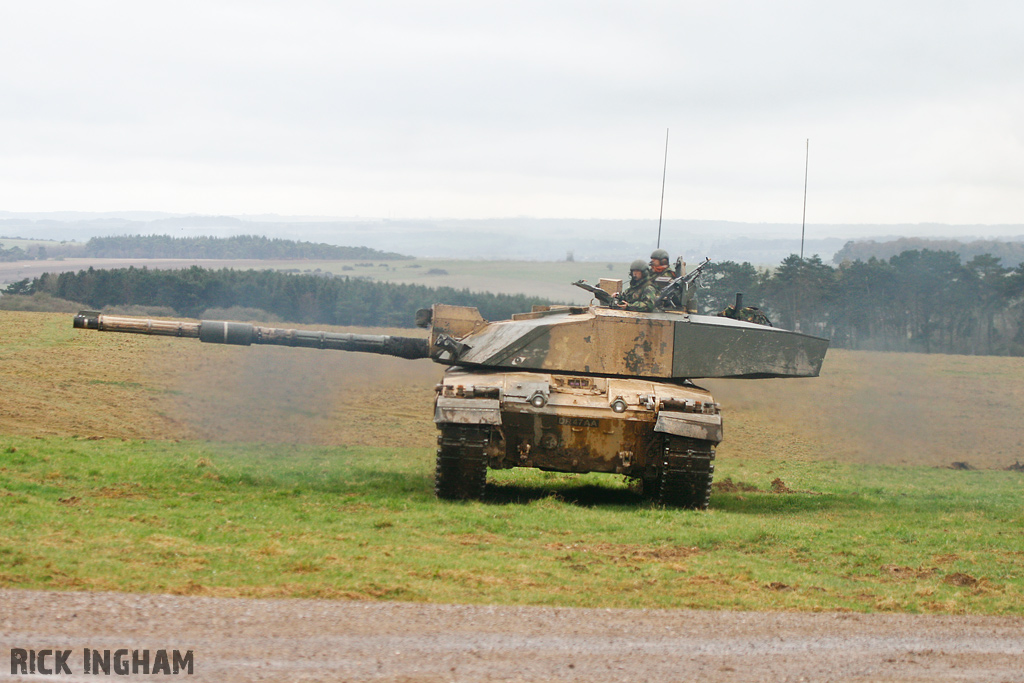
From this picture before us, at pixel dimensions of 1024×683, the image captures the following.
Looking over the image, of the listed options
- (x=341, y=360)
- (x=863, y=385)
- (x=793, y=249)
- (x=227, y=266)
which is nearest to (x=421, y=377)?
(x=341, y=360)

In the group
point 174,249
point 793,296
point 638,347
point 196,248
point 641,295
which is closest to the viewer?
point 638,347

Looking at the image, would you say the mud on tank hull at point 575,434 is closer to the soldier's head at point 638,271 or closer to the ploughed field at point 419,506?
the ploughed field at point 419,506

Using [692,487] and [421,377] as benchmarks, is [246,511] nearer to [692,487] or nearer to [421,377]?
[692,487]

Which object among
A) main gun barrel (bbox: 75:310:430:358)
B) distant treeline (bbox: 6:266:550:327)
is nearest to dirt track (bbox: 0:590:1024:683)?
main gun barrel (bbox: 75:310:430:358)

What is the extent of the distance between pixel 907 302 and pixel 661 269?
1705 inches

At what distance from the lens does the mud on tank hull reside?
12844 mm

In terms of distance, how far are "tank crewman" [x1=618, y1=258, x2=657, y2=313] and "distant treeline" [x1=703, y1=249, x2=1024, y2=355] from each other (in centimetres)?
3634

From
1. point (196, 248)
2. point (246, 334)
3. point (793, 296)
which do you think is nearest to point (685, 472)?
point (246, 334)

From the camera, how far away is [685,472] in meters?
13.1

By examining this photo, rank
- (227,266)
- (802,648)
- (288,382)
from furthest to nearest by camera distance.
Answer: (227,266), (288,382), (802,648)

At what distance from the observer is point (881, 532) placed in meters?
12.4

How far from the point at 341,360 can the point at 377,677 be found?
25733 mm

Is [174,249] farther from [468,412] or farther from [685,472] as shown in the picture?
[685,472]

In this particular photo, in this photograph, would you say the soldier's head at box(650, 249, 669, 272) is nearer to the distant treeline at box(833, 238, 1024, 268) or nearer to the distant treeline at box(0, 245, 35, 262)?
the distant treeline at box(833, 238, 1024, 268)
